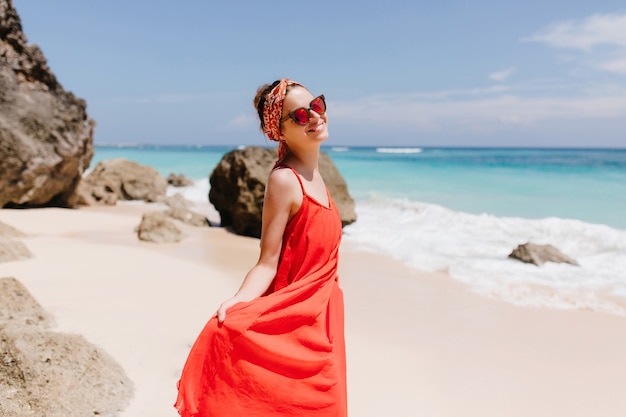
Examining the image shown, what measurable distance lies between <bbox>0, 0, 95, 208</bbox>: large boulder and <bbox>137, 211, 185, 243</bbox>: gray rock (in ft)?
12.6

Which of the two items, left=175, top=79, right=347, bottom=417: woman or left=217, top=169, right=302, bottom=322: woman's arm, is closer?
left=175, top=79, right=347, bottom=417: woman

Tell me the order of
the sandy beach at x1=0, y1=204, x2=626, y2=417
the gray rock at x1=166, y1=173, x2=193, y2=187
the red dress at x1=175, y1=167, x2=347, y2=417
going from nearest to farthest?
1. the red dress at x1=175, y1=167, x2=347, y2=417
2. the sandy beach at x1=0, y1=204, x2=626, y2=417
3. the gray rock at x1=166, y1=173, x2=193, y2=187

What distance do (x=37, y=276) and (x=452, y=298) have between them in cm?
463

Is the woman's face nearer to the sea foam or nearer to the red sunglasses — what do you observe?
the red sunglasses

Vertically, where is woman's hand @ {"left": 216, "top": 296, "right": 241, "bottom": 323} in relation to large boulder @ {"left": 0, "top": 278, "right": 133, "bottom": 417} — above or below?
above

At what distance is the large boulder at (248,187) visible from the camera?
1002cm

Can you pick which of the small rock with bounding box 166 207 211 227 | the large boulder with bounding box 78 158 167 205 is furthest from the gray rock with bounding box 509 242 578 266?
the large boulder with bounding box 78 158 167 205

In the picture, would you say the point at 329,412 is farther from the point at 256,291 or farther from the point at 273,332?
the point at 256,291

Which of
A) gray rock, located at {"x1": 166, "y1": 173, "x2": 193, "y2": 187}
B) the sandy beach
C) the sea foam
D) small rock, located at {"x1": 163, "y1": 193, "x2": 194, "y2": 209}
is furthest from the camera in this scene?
gray rock, located at {"x1": 166, "y1": 173, "x2": 193, "y2": 187}

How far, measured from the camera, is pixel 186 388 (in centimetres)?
206

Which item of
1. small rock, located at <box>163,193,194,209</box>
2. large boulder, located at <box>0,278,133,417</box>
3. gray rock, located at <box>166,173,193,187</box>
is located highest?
large boulder, located at <box>0,278,133,417</box>

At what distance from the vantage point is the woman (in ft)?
6.65

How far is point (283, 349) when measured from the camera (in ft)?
6.82

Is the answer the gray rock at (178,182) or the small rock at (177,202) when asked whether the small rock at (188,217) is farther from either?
the gray rock at (178,182)
